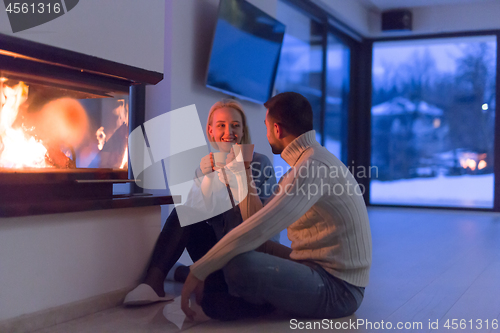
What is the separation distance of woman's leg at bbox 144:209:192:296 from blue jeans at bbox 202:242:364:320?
36 centimetres

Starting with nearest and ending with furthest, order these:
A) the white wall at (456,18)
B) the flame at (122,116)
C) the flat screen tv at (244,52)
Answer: the flame at (122,116) → the flat screen tv at (244,52) → the white wall at (456,18)

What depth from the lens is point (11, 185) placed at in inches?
59.9

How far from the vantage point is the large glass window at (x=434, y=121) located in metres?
5.84

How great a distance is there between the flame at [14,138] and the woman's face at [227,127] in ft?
2.57

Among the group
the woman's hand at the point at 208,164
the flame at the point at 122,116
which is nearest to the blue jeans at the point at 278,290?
the woman's hand at the point at 208,164

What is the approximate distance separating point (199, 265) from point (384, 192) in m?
5.29

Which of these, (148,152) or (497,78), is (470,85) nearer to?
(497,78)

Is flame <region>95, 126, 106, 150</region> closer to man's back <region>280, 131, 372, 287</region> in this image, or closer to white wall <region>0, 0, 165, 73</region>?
white wall <region>0, 0, 165, 73</region>

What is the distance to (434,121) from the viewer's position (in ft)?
19.8

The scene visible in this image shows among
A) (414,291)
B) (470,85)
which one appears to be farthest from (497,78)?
(414,291)

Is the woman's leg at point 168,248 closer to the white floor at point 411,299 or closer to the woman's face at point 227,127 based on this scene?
the white floor at point 411,299

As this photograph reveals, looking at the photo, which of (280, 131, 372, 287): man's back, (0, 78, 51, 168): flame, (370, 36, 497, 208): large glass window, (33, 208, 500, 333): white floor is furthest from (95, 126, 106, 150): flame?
(370, 36, 497, 208): large glass window

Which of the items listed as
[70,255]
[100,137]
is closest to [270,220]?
[70,255]

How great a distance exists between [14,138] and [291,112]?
935 mm
